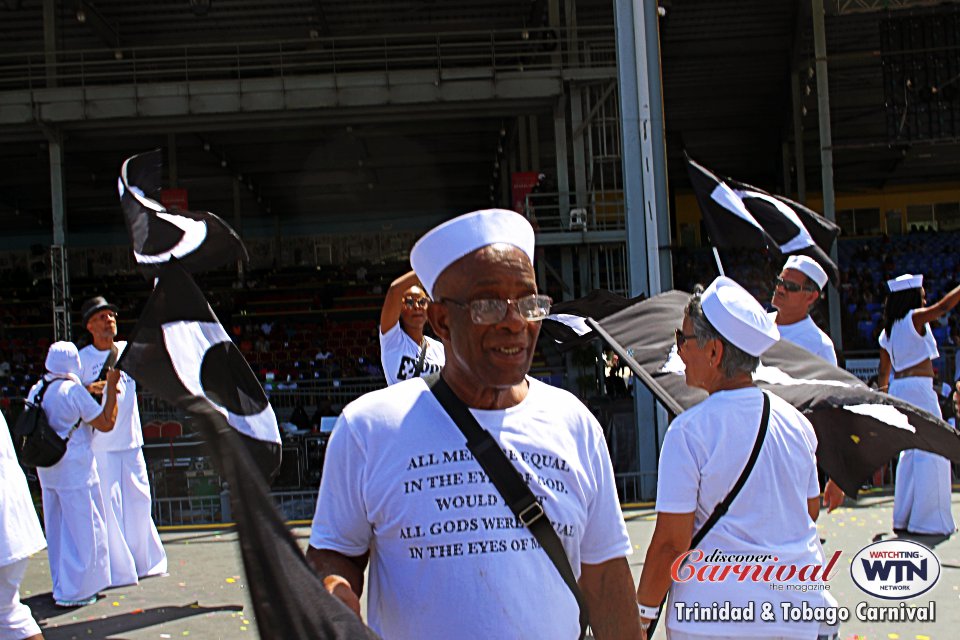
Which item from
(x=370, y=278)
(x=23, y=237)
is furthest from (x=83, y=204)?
(x=370, y=278)

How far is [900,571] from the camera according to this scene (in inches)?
205

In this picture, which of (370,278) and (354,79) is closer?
(354,79)

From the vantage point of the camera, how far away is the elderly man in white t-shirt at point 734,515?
123 inches

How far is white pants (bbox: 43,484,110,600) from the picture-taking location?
7.29 metres

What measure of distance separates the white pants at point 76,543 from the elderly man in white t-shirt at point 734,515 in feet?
17.3

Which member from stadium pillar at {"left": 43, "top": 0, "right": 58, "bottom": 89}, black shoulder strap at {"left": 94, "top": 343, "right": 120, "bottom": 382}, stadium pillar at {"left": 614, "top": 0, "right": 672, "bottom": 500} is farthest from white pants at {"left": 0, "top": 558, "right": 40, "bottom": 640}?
stadium pillar at {"left": 43, "top": 0, "right": 58, "bottom": 89}

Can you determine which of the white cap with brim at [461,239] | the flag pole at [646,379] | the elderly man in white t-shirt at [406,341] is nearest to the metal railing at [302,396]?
the elderly man in white t-shirt at [406,341]

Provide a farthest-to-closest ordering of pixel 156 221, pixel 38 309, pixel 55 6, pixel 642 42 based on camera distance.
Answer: pixel 38 309 → pixel 55 6 → pixel 642 42 → pixel 156 221

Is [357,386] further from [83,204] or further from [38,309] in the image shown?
[83,204]

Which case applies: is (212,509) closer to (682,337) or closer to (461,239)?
(682,337)

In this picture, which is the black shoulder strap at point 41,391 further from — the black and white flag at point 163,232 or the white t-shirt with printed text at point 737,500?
the white t-shirt with printed text at point 737,500

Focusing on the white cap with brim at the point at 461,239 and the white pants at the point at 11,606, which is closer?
the white cap with brim at the point at 461,239

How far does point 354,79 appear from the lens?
75.6 feet

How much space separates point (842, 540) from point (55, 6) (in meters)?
23.8
